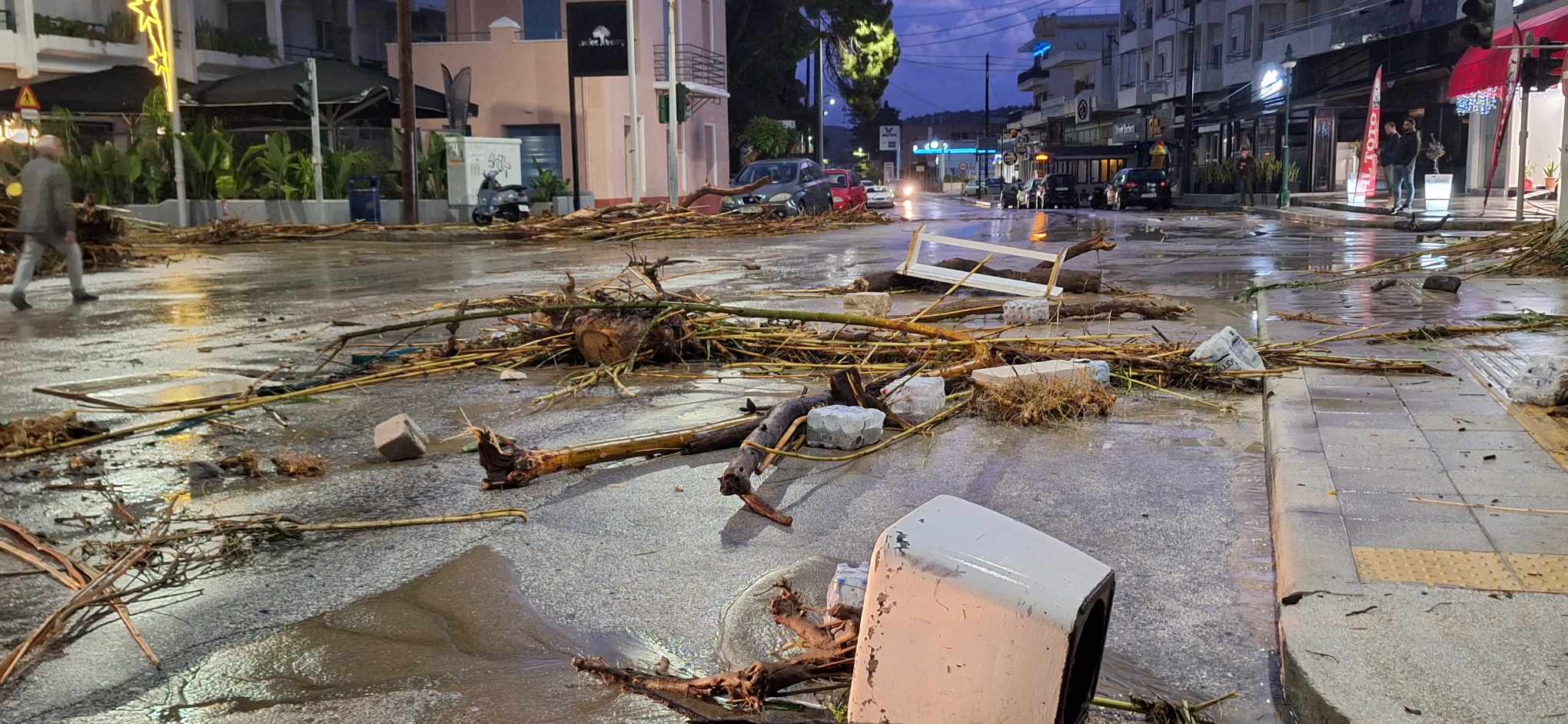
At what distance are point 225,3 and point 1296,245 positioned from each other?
38.2 metres

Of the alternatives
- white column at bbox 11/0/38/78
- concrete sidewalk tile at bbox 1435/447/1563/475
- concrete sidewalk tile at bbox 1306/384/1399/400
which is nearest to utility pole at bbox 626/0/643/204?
white column at bbox 11/0/38/78

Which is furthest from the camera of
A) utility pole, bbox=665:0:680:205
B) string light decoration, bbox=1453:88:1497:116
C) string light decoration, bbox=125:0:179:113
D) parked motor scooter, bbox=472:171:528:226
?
utility pole, bbox=665:0:680:205

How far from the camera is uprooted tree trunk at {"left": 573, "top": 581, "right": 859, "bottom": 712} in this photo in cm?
318

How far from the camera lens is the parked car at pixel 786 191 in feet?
101

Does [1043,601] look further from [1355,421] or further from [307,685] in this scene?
[1355,421]

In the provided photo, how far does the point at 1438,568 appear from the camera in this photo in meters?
3.74

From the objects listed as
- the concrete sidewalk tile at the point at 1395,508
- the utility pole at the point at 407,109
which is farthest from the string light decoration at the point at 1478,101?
the concrete sidewalk tile at the point at 1395,508

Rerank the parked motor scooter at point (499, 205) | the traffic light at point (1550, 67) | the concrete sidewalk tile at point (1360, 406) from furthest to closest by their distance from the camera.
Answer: the parked motor scooter at point (499, 205)
the traffic light at point (1550, 67)
the concrete sidewalk tile at point (1360, 406)

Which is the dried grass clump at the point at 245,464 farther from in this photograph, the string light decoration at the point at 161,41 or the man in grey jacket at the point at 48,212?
the string light decoration at the point at 161,41

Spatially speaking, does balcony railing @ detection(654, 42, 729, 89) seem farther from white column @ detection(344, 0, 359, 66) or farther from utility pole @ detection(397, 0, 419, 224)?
white column @ detection(344, 0, 359, 66)

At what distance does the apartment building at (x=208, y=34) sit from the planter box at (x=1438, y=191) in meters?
34.8

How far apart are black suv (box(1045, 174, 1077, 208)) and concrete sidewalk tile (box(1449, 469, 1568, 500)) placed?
44.5 m

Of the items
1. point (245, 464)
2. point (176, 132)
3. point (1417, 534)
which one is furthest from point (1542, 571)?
point (176, 132)

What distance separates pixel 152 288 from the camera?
15.2 meters
